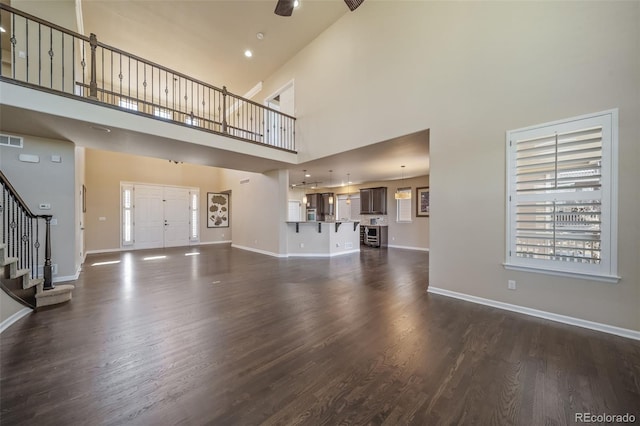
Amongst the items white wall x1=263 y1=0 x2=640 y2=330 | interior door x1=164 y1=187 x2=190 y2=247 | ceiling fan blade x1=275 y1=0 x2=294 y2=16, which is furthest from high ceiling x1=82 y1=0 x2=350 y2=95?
interior door x1=164 y1=187 x2=190 y2=247

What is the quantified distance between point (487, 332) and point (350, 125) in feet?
13.7

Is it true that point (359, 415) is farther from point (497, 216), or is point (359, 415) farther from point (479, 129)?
point (479, 129)

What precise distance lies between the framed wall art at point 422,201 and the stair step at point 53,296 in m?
9.23

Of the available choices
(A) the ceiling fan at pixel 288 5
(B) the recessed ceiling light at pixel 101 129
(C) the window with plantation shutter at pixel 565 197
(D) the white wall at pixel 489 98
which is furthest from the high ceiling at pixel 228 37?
(A) the ceiling fan at pixel 288 5

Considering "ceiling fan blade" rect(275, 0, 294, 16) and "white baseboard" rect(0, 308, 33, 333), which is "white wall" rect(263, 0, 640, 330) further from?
"white baseboard" rect(0, 308, 33, 333)

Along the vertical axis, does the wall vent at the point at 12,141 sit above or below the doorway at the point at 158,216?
above

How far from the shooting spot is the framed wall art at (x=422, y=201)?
8.73 metres

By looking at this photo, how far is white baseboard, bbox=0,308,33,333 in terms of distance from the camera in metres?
2.57

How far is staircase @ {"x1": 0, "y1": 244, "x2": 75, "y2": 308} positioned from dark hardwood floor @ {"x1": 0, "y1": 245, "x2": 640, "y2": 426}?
8.6 inches

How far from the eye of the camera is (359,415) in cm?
150

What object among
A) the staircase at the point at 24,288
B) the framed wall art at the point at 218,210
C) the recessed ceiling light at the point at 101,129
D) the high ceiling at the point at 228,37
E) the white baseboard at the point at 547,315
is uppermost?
the high ceiling at the point at 228,37

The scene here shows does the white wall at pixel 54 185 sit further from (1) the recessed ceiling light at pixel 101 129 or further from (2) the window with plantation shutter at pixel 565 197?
(2) the window with plantation shutter at pixel 565 197

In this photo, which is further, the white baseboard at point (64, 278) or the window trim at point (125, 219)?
the window trim at point (125, 219)

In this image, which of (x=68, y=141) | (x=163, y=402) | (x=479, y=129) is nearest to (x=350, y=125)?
(x=479, y=129)
